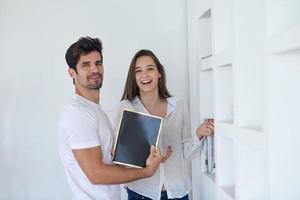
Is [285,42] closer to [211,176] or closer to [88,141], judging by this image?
[88,141]

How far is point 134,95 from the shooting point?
1917 millimetres

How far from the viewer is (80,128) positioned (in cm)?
144

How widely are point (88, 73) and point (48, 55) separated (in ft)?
3.63

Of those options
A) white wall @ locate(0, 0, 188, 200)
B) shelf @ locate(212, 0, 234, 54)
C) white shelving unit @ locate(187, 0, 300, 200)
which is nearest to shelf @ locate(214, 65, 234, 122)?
white shelving unit @ locate(187, 0, 300, 200)

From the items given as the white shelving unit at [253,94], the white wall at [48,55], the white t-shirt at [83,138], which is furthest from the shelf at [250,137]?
the white wall at [48,55]

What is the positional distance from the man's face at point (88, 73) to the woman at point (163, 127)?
0.31 meters

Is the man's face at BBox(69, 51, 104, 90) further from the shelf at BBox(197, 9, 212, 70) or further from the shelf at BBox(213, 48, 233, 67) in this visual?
the shelf at BBox(197, 9, 212, 70)

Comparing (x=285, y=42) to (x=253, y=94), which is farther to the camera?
(x=253, y=94)

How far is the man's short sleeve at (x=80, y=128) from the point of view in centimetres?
143

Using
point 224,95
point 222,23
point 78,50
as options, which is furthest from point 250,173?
point 78,50

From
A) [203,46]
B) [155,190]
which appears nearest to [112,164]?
[155,190]

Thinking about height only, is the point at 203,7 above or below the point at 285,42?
above

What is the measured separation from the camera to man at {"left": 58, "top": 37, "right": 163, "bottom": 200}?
143 cm

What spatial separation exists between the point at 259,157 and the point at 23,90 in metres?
1.77
